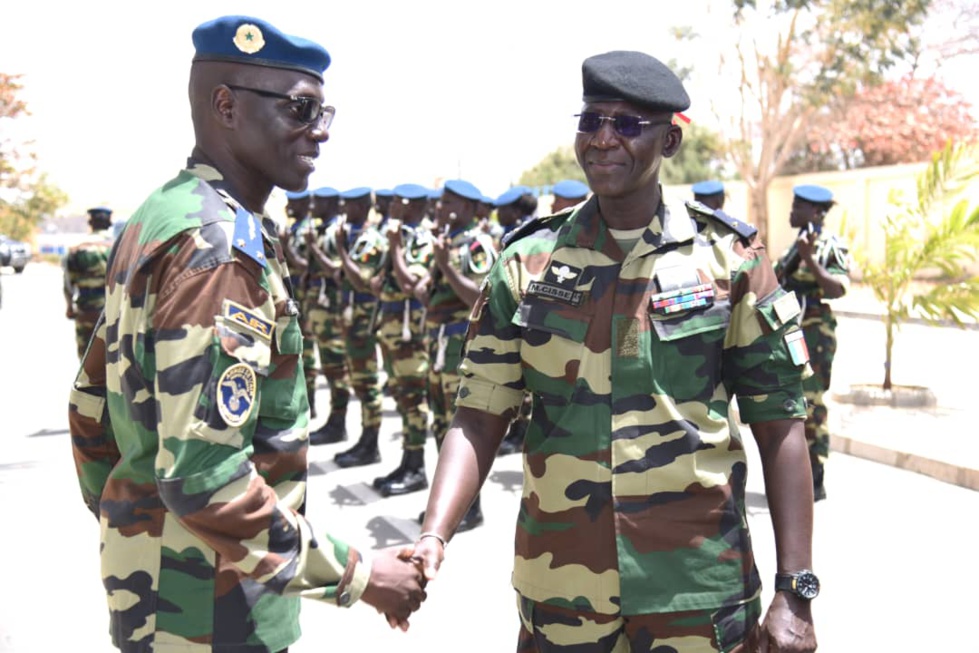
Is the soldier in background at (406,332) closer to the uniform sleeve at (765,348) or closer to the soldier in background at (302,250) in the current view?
the soldier in background at (302,250)

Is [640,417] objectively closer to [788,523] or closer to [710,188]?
[788,523]

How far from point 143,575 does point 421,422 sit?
455 cm

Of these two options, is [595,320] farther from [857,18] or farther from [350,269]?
[857,18]

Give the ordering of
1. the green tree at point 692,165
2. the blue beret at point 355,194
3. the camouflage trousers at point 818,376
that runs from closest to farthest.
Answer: the camouflage trousers at point 818,376
the blue beret at point 355,194
the green tree at point 692,165

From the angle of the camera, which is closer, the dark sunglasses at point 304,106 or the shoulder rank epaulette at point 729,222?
the dark sunglasses at point 304,106

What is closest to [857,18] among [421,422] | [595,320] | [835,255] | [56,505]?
[835,255]

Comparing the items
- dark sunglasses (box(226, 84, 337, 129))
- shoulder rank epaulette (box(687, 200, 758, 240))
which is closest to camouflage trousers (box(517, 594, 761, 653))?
shoulder rank epaulette (box(687, 200, 758, 240))

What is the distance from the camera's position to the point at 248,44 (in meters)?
1.97

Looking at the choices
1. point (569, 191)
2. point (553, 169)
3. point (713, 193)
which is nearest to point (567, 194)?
point (569, 191)

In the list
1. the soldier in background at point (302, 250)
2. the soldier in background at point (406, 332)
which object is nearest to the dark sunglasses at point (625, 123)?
the soldier in background at point (406, 332)

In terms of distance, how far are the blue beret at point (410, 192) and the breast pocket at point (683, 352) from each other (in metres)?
5.15

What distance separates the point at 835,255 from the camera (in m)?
6.31

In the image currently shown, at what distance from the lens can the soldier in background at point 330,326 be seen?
8.20 metres

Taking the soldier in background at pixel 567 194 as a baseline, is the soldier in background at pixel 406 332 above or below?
below
